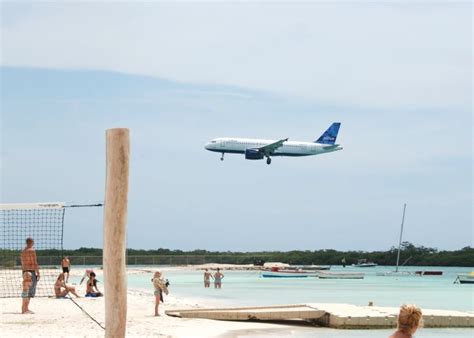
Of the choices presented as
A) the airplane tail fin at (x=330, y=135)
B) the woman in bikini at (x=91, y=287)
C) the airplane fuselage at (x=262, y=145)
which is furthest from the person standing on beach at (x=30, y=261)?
the airplane tail fin at (x=330, y=135)

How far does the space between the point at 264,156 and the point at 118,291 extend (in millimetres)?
66664

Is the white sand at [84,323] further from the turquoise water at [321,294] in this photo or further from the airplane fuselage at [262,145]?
the airplane fuselage at [262,145]

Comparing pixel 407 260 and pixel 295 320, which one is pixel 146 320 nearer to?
pixel 295 320

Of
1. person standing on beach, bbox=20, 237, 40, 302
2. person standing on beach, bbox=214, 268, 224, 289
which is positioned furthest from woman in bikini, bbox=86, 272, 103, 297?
person standing on beach, bbox=214, 268, 224, 289

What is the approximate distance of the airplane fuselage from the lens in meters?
74.4

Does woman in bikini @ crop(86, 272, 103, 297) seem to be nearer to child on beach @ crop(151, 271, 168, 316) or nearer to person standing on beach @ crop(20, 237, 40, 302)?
child on beach @ crop(151, 271, 168, 316)

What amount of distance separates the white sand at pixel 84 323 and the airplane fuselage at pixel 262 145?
2166 inches

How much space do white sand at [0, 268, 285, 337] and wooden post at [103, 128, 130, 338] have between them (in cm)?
404

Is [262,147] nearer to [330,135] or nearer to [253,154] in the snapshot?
[253,154]

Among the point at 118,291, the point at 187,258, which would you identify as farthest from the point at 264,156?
the point at 118,291

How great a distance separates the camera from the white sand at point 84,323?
13.3 meters

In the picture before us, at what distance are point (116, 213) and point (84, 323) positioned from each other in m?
5.93

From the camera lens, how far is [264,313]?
1803 cm

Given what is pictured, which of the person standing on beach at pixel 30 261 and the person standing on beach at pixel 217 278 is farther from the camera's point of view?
the person standing on beach at pixel 217 278
